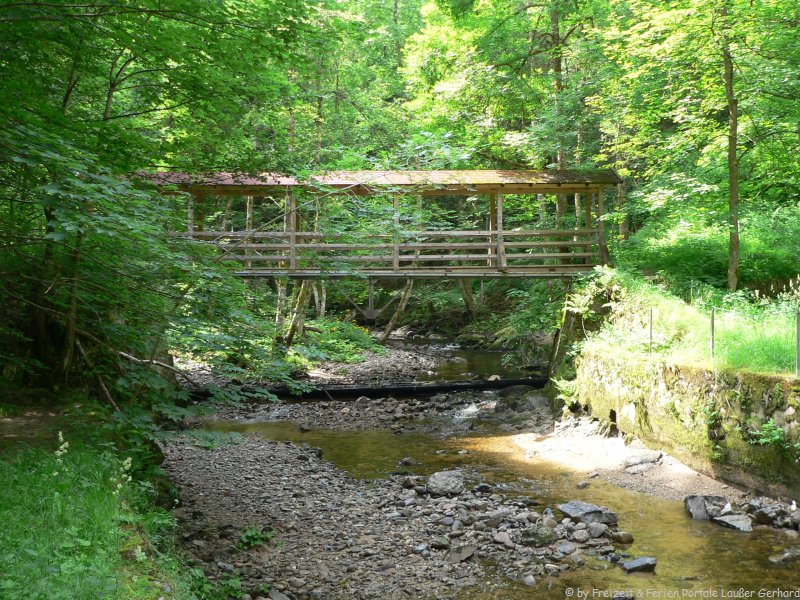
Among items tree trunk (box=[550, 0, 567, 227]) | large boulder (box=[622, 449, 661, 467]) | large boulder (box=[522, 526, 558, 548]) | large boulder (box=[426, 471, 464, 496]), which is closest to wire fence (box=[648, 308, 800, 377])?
large boulder (box=[622, 449, 661, 467])

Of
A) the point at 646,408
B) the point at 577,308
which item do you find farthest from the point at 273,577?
the point at 577,308

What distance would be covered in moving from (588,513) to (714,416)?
2.13 meters

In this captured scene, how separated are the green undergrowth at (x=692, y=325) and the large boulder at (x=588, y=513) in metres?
2.32

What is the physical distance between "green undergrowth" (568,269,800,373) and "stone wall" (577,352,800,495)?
0.77 feet

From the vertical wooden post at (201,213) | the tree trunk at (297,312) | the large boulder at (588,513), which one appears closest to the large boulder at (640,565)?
the large boulder at (588,513)

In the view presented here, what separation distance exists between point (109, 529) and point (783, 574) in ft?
17.3

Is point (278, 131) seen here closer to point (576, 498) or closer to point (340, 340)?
point (576, 498)

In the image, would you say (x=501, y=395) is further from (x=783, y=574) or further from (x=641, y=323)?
(x=783, y=574)

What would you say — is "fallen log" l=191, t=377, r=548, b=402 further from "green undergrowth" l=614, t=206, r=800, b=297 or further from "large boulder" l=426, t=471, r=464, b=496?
"large boulder" l=426, t=471, r=464, b=496

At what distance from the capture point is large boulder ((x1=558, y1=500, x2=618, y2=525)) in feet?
20.1

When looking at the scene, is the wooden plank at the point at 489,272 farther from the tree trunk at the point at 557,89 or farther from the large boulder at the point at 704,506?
the large boulder at the point at 704,506

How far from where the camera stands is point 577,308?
37.5 ft

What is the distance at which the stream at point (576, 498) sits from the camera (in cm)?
485

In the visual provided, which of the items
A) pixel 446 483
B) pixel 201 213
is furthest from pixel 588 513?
pixel 201 213
